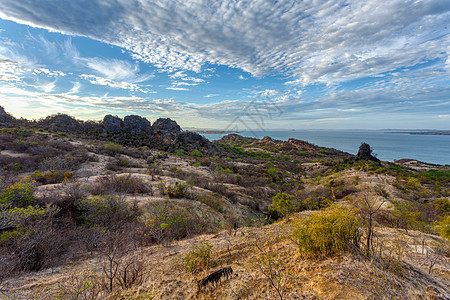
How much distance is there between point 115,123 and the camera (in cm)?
4453

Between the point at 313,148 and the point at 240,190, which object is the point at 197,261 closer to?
the point at 240,190

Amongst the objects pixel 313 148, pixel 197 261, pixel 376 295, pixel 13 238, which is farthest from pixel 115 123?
pixel 313 148

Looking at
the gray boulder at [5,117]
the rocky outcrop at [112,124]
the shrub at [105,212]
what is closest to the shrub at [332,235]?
the shrub at [105,212]

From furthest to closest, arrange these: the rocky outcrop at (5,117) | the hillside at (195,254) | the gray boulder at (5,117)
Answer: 1. the gray boulder at (5,117)
2. the rocky outcrop at (5,117)
3. the hillside at (195,254)

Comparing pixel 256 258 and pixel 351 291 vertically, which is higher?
pixel 351 291

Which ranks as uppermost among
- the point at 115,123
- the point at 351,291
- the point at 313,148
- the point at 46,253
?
the point at 115,123

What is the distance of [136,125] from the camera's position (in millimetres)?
45906

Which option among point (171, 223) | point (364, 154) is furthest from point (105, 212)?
point (364, 154)

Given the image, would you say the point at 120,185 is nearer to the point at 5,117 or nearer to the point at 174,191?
the point at 174,191

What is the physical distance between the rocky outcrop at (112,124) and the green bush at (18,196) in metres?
40.5

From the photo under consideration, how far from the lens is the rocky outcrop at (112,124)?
43438 millimetres

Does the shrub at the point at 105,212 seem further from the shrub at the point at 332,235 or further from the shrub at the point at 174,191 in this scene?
A: the shrub at the point at 332,235

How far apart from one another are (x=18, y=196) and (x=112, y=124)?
4238cm

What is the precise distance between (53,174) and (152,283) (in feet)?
43.4
